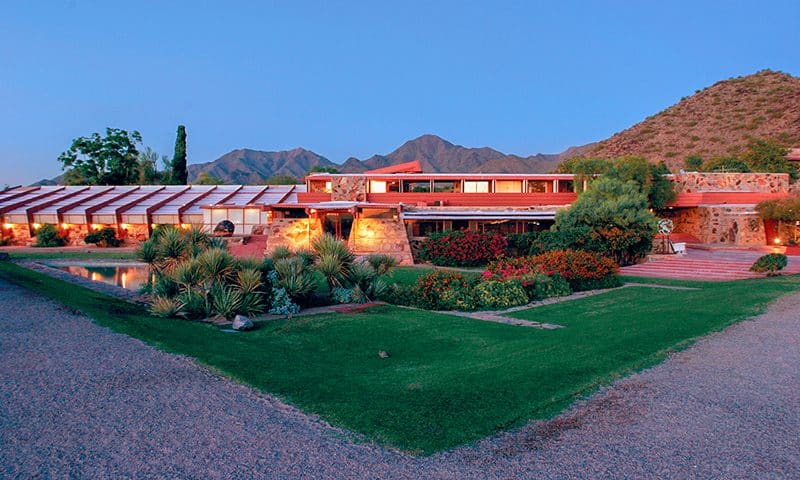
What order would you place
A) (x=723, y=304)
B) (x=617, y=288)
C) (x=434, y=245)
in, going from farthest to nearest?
(x=434, y=245) → (x=617, y=288) → (x=723, y=304)

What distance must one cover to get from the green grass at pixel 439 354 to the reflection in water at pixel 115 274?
5.30 meters

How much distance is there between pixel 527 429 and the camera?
Result: 15.2ft

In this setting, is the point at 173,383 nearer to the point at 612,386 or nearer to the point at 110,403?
the point at 110,403

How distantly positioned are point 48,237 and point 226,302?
2961cm

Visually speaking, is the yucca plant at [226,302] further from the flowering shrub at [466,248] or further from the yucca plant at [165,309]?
the flowering shrub at [466,248]

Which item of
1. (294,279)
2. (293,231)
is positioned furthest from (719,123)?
(294,279)

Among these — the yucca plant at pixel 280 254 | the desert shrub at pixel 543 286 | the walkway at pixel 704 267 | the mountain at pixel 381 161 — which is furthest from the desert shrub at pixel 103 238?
the mountain at pixel 381 161

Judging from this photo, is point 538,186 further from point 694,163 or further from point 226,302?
point 226,302

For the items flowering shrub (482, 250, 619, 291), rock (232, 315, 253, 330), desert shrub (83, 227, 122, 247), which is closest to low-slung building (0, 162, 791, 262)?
desert shrub (83, 227, 122, 247)

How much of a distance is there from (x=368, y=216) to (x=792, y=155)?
3231 cm

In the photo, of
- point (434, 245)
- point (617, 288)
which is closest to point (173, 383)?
point (617, 288)

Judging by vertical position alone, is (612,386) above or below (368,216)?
below

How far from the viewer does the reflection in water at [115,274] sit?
62.1 feet

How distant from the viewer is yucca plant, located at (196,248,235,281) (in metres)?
12.3
